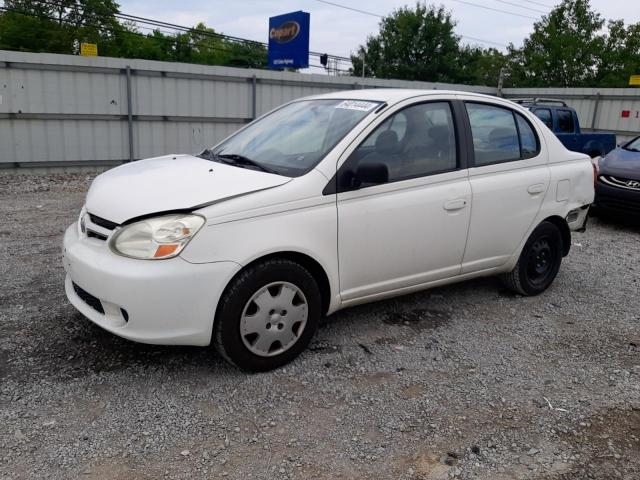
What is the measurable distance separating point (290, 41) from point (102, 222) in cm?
1719

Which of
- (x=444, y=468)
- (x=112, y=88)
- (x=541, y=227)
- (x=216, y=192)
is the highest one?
(x=112, y=88)

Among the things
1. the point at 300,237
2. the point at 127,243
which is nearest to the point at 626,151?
the point at 300,237

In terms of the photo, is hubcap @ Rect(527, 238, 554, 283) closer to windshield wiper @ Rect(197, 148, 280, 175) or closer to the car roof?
the car roof

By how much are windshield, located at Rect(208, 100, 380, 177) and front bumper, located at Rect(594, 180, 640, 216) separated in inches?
218

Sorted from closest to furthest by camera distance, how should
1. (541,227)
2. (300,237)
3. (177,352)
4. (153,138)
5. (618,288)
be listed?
(300,237) → (177,352) → (541,227) → (618,288) → (153,138)

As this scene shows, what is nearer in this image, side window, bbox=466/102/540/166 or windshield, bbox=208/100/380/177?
windshield, bbox=208/100/380/177

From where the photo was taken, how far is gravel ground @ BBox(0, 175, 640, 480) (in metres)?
2.61

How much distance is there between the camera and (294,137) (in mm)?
3920

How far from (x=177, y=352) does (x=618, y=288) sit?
416cm

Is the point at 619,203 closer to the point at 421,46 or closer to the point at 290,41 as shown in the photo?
the point at 290,41

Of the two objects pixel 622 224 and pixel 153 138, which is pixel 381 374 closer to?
pixel 622 224

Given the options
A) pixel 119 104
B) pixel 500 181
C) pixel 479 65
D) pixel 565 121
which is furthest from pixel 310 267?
pixel 479 65

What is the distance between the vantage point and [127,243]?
301 centimetres

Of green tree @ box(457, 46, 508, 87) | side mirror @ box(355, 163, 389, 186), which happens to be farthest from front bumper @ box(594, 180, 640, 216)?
green tree @ box(457, 46, 508, 87)
